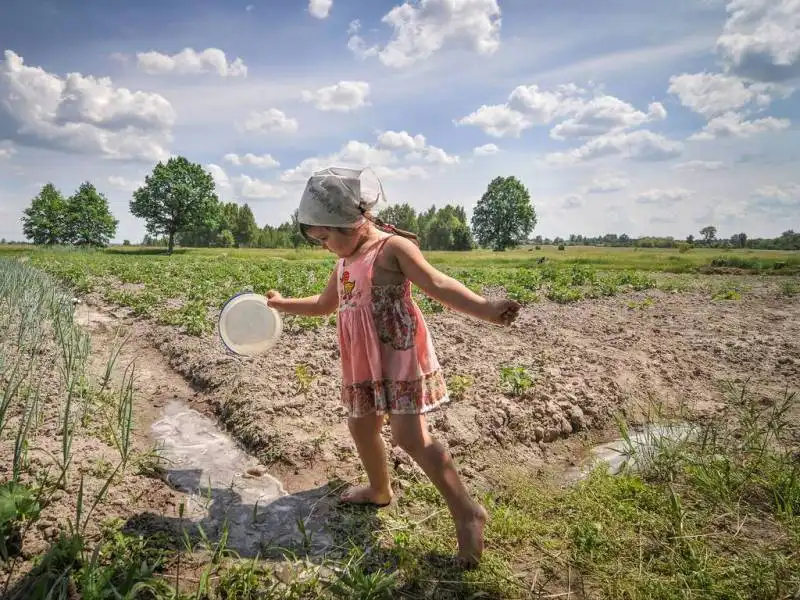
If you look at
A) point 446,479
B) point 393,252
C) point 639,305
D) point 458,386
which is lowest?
point 458,386

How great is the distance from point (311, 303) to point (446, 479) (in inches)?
48.6

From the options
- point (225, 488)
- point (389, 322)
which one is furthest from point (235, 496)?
point (389, 322)

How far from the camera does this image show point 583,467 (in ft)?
10.7

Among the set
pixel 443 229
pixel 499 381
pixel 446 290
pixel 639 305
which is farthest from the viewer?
pixel 443 229

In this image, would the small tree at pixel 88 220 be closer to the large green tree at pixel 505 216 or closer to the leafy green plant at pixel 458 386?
the large green tree at pixel 505 216

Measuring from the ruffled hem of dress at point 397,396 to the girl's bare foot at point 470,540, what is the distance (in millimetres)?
514

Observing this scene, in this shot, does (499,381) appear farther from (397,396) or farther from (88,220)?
(88,220)

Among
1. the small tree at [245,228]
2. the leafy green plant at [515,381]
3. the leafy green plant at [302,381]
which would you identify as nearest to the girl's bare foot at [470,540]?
the leafy green plant at [515,381]

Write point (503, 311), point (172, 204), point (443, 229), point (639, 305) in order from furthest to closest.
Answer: point (443, 229), point (172, 204), point (639, 305), point (503, 311)

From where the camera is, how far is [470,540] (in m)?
2.12

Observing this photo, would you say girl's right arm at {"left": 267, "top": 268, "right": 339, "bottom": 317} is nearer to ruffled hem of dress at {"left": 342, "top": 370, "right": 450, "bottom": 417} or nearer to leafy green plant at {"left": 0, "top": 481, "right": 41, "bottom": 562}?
ruffled hem of dress at {"left": 342, "top": 370, "right": 450, "bottom": 417}

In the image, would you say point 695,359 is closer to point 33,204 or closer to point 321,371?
point 321,371

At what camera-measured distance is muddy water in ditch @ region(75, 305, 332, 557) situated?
2334mm

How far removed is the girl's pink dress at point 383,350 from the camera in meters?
2.16
